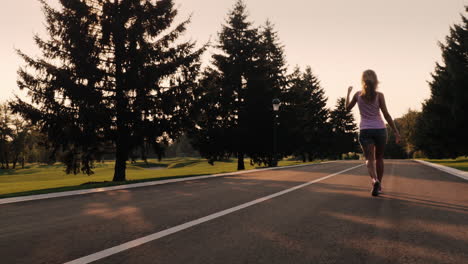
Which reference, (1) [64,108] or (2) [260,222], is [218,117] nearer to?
(1) [64,108]

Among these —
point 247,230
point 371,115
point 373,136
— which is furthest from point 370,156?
point 247,230

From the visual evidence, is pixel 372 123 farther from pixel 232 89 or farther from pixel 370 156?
pixel 232 89

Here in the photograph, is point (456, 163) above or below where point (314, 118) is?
below

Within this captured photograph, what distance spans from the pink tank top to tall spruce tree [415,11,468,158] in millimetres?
29176

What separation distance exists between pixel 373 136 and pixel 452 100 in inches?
1219

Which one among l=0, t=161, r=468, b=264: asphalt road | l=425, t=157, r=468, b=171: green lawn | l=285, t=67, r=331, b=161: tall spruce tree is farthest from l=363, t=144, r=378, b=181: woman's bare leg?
l=285, t=67, r=331, b=161: tall spruce tree

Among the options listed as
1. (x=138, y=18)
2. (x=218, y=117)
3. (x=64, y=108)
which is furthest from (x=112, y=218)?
(x=218, y=117)

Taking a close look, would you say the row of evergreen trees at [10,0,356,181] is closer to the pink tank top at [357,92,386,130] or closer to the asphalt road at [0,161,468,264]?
the asphalt road at [0,161,468,264]

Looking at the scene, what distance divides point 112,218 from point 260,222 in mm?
1840

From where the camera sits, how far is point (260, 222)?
4043 mm

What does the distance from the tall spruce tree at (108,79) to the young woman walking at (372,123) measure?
1053 centimetres

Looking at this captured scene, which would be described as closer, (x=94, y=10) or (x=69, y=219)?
(x=69, y=219)

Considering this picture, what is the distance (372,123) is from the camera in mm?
6242

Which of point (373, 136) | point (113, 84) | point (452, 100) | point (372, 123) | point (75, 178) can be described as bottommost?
point (75, 178)
